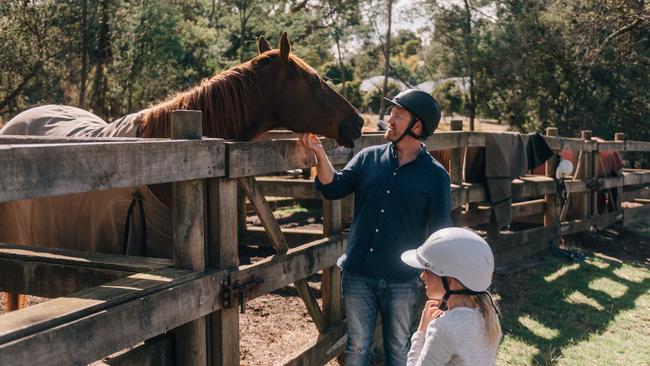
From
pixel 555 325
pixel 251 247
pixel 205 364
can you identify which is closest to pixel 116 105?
pixel 251 247

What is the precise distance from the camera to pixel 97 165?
1.95m

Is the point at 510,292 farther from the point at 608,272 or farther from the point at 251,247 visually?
the point at 251,247

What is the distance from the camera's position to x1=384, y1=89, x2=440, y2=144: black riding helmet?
3115mm

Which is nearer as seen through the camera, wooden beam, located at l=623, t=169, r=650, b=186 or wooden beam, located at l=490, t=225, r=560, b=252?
wooden beam, located at l=490, t=225, r=560, b=252

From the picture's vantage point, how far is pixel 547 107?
17.9 meters

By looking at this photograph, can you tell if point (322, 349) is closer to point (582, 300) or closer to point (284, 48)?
point (284, 48)

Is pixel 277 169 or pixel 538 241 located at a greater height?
pixel 277 169

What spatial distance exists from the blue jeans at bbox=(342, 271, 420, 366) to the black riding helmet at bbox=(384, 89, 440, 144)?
0.78 m

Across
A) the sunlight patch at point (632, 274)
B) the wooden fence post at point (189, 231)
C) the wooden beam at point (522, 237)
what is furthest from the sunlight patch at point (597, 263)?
the wooden fence post at point (189, 231)

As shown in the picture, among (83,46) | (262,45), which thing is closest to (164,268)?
(262,45)

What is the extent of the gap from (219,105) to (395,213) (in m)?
1.43

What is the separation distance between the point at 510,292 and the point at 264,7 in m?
15.7

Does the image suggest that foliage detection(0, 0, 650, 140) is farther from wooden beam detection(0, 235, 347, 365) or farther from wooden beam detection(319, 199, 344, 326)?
wooden beam detection(0, 235, 347, 365)

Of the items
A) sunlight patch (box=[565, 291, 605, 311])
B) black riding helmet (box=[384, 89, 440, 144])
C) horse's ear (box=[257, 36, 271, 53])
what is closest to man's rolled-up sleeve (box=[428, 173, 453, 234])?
black riding helmet (box=[384, 89, 440, 144])
